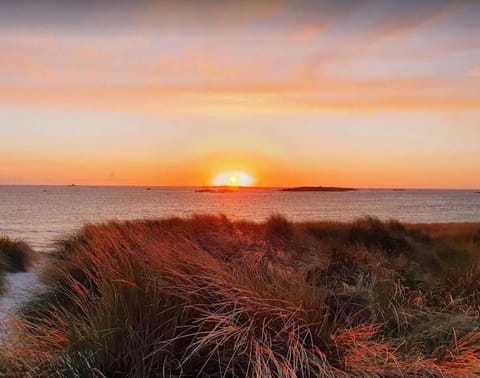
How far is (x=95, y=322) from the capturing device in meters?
3.46

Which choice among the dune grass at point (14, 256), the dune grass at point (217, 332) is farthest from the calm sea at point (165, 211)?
the dune grass at point (217, 332)

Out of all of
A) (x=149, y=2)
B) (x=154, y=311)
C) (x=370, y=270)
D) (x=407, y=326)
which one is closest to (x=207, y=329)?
(x=154, y=311)

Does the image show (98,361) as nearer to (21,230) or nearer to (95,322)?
(95,322)

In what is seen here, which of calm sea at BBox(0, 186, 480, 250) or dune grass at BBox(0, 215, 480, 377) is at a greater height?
dune grass at BBox(0, 215, 480, 377)

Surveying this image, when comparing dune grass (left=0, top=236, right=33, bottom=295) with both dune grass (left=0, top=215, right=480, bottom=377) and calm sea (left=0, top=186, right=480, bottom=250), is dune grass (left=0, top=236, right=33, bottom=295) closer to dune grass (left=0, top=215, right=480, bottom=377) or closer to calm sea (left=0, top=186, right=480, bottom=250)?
calm sea (left=0, top=186, right=480, bottom=250)

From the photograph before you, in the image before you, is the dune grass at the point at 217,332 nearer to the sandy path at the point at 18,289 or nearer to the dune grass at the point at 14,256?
the sandy path at the point at 18,289

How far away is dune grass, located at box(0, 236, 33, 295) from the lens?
34.9 ft

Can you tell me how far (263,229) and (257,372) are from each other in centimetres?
1141

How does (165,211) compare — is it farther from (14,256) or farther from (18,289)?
(18,289)

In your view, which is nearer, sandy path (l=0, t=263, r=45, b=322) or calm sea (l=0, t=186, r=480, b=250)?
sandy path (l=0, t=263, r=45, b=322)

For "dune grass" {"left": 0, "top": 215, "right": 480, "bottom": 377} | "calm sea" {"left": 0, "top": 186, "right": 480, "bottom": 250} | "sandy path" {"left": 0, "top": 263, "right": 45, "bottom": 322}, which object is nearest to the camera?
"dune grass" {"left": 0, "top": 215, "right": 480, "bottom": 377}

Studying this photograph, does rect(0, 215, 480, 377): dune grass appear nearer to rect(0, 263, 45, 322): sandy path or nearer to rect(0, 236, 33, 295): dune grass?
rect(0, 263, 45, 322): sandy path

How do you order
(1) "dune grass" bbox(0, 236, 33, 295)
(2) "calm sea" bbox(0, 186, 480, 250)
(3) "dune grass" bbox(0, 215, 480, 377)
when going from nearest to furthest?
(3) "dune grass" bbox(0, 215, 480, 377) < (1) "dune grass" bbox(0, 236, 33, 295) < (2) "calm sea" bbox(0, 186, 480, 250)

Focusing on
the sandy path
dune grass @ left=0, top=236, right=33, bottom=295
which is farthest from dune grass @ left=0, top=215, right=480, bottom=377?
dune grass @ left=0, top=236, right=33, bottom=295
